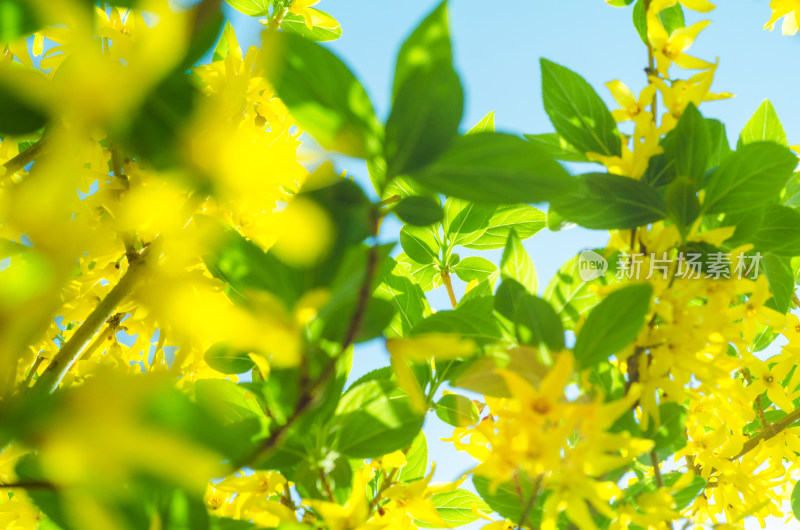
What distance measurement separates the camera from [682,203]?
51 cm

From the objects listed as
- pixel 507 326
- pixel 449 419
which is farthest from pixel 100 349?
pixel 507 326

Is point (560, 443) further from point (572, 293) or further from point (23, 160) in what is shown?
point (23, 160)

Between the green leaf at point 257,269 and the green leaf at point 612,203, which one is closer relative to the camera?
the green leaf at point 257,269

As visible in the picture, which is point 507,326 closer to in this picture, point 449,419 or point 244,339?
point 449,419

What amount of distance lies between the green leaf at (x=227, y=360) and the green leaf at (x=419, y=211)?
0.30 metres

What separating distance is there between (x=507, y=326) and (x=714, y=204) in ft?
0.72

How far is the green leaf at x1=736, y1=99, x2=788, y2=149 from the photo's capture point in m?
0.82

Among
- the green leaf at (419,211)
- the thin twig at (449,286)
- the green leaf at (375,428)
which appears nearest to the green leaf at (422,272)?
the thin twig at (449,286)

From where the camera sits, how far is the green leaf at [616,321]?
0.44 m

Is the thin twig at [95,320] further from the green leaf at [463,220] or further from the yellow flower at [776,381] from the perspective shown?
the yellow flower at [776,381]

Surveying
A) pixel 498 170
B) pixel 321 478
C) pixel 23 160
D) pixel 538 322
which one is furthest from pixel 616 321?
pixel 23 160

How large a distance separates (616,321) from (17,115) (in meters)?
0.38

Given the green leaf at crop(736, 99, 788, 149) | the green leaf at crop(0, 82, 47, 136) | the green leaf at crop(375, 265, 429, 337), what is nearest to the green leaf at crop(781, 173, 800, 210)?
the green leaf at crop(736, 99, 788, 149)

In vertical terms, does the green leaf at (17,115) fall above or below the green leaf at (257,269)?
above
